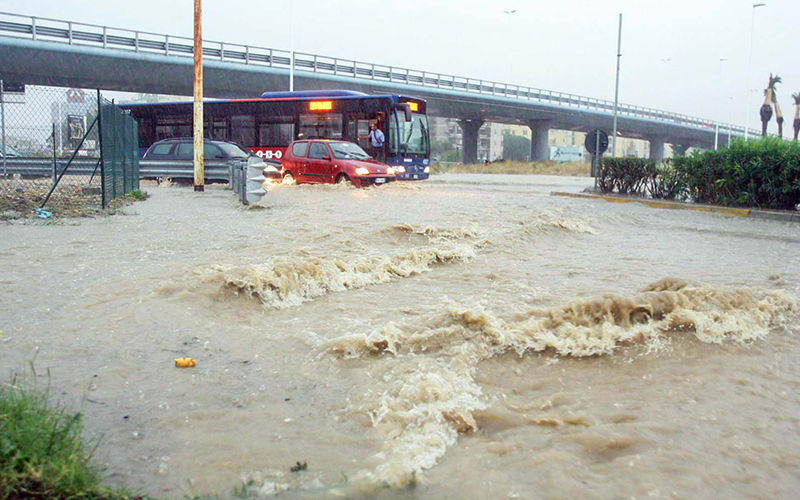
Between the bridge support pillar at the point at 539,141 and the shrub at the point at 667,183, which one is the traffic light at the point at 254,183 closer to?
the shrub at the point at 667,183

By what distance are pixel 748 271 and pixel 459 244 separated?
3722mm

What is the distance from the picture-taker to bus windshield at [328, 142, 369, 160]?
2148 centimetres

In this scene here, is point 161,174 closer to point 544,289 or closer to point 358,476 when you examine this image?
point 544,289

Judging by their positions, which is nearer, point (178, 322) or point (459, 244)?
point (178, 322)

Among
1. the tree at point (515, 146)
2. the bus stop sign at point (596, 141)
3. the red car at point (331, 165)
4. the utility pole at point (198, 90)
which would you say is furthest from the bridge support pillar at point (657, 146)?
the utility pole at point (198, 90)

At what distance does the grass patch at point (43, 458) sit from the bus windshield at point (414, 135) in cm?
2271

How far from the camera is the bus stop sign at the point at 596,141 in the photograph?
22328 mm

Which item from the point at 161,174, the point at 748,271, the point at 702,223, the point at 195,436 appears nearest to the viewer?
the point at 195,436

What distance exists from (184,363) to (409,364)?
1.49 metres

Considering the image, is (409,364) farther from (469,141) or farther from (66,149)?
(469,141)

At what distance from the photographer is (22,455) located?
2490mm

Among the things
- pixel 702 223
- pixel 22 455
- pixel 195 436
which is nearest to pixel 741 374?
pixel 195 436

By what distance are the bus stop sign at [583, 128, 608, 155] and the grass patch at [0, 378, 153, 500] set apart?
21.1 meters

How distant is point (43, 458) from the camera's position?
100.0 inches
